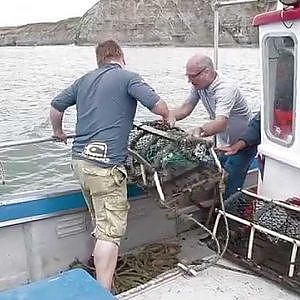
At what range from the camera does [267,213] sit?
3.46 m

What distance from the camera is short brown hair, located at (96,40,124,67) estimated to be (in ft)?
12.0

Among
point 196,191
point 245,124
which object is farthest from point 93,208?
point 245,124

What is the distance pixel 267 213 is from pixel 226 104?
0.95m

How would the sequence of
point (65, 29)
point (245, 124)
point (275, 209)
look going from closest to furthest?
point (275, 209) < point (245, 124) < point (65, 29)

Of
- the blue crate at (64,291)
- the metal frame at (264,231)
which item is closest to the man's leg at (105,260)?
the metal frame at (264,231)

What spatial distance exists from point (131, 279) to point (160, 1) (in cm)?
5917

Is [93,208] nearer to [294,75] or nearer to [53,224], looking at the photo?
[53,224]

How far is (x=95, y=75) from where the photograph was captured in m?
3.57

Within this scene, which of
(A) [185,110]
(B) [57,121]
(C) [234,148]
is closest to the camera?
(B) [57,121]

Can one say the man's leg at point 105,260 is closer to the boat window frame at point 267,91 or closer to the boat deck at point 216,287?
the boat deck at point 216,287

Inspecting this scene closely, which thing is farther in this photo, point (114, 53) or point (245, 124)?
point (245, 124)

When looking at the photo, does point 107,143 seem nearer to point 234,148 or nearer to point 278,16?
point 234,148

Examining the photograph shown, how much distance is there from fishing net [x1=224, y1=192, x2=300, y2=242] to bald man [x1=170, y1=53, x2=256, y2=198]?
45 cm

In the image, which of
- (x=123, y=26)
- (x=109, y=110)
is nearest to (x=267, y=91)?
(x=109, y=110)
